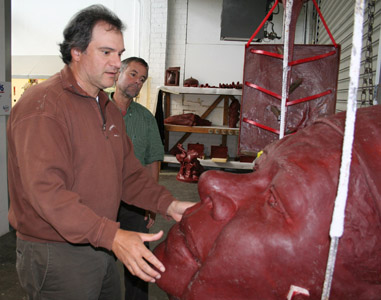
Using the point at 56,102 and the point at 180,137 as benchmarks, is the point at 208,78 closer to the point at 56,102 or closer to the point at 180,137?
the point at 180,137

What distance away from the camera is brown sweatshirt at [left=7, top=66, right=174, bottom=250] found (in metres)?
1.29

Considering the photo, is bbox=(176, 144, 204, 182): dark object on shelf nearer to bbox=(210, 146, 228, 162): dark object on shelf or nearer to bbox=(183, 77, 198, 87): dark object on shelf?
bbox=(210, 146, 228, 162): dark object on shelf

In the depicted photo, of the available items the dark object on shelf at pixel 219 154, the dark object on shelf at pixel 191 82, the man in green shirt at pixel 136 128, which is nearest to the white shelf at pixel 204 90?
the dark object on shelf at pixel 191 82

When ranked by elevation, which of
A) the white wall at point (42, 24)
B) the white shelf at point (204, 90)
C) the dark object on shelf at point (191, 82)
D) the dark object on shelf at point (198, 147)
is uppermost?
the white wall at point (42, 24)

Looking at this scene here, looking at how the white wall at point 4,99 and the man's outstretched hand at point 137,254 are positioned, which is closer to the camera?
the man's outstretched hand at point 137,254

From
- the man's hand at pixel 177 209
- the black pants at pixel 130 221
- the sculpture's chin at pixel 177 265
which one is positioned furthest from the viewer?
the black pants at pixel 130 221

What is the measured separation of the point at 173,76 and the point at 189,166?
90.6 inches

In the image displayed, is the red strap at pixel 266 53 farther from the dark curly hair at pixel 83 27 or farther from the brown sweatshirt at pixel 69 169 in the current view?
the brown sweatshirt at pixel 69 169

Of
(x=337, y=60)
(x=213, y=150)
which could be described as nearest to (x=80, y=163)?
(x=337, y=60)

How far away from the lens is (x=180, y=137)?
27.8 ft

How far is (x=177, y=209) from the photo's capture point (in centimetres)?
159

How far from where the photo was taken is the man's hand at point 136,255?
1.02 meters

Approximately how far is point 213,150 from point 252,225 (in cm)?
671

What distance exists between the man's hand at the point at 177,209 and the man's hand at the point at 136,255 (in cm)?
37
